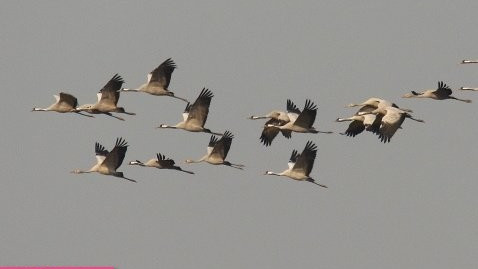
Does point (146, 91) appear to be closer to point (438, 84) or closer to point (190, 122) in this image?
point (190, 122)

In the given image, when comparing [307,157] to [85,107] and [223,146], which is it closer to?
[223,146]

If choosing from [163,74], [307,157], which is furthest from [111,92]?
[307,157]

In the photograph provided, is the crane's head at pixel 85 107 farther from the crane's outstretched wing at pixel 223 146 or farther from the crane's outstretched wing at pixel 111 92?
the crane's outstretched wing at pixel 223 146

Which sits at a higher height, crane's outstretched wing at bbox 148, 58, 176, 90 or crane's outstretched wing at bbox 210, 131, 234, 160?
crane's outstretched wing at bbox 148, 58, 176, 90

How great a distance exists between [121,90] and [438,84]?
1110cm

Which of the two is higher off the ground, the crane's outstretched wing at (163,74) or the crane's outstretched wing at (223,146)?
the crane's outstretched wing at (163,74)

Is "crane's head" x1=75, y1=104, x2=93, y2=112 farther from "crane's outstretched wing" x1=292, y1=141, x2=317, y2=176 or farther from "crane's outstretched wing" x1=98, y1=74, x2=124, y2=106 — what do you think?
"crane's outstretched wing" x1=292, y1=141, x2=317, y2=176

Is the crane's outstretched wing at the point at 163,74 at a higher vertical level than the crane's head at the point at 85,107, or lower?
higher

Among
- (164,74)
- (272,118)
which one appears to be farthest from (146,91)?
(272,118)

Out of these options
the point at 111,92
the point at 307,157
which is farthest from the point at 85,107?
the point at 307,157

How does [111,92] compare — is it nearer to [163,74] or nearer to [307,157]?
[163,74]

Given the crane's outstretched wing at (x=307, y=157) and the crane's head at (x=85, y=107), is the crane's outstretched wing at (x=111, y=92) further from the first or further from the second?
the crane's outstretched wing at (x=307, y=157)

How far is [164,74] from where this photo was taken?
78188 millimetres

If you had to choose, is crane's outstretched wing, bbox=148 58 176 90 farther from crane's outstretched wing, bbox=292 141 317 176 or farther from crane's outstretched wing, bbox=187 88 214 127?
crane's outstretched wing, bbox=292 141 317 176
